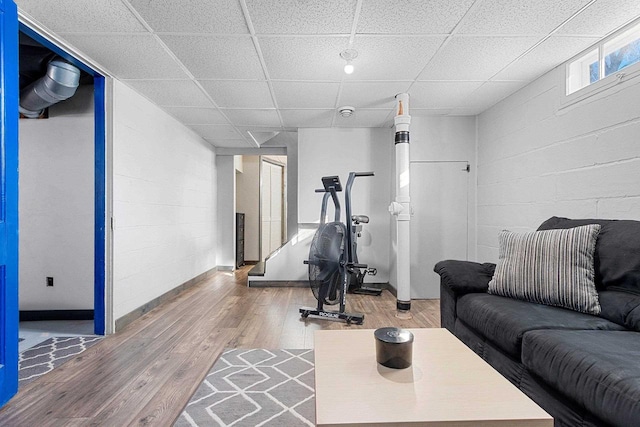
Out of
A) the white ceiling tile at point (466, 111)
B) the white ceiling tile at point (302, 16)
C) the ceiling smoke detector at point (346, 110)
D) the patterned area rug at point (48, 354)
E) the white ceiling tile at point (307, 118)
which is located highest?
the white ceiling tile at point (307, 118)

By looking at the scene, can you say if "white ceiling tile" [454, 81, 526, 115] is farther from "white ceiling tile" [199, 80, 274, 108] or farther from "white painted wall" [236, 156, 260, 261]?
"white painted wall" [236, 156, 260, 261]

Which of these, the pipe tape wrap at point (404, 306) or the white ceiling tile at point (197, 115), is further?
the white ceiling tile at point (197, 115)

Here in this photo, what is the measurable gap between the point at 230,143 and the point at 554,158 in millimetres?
4533

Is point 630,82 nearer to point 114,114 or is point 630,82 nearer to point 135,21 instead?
point 135,21

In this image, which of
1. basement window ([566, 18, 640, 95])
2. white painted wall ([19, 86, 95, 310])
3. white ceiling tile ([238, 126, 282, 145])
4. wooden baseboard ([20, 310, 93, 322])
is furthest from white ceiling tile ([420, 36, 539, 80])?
wooden baseboard ([20, 310, 93, 322])

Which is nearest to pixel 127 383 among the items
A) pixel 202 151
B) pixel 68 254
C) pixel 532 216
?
pixel 68 254

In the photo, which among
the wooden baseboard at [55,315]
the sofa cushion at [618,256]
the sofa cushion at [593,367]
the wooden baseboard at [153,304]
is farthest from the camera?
the wooden baseboard at [55,315]

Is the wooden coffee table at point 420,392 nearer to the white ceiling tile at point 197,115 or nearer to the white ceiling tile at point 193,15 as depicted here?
the white ceiling tile at point 193,15

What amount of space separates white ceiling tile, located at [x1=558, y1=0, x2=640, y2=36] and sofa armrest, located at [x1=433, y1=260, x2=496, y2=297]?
1.63 meters

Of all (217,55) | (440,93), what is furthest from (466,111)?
(217,55)

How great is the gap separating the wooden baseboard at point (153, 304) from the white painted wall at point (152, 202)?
5 centimetres

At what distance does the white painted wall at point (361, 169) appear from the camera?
4.69 meters

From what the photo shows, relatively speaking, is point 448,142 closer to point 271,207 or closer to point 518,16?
point 518,16

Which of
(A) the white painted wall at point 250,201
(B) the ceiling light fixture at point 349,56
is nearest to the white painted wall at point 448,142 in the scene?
(B) the ceiling light fixture at point 349,56
